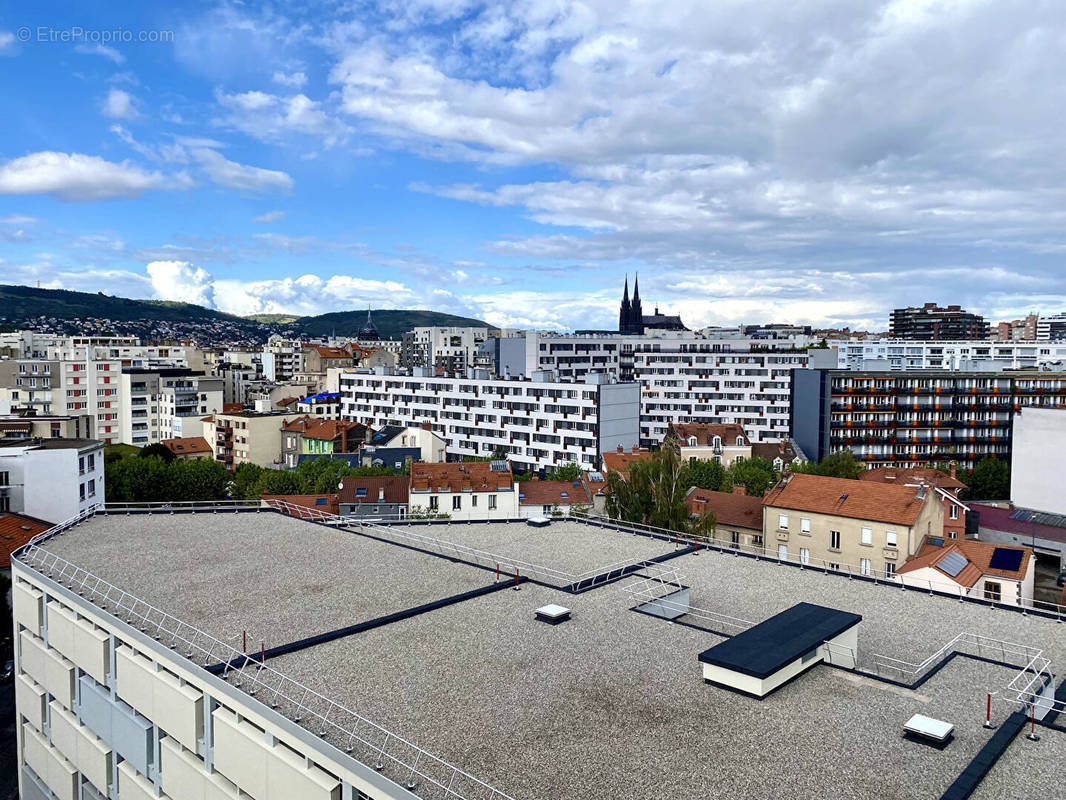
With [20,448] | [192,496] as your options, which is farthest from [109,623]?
[192,496]

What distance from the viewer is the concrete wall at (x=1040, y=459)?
4416 centimetres

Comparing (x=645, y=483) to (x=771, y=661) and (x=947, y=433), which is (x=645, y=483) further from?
(x=947, y=433)

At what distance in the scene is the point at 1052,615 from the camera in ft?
70.1

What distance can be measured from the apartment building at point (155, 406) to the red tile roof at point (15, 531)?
61940 millimetres

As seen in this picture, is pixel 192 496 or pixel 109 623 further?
pixel 192 496

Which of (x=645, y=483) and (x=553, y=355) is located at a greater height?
(x=553, y=355)

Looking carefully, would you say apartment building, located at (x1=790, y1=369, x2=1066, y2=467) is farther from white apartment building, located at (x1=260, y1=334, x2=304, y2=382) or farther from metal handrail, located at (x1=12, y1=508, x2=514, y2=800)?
white apartment building, located at (x1=260, y1=334, x2=304, y2=382)

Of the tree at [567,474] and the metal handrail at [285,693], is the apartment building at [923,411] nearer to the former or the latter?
the tree at [567,474]

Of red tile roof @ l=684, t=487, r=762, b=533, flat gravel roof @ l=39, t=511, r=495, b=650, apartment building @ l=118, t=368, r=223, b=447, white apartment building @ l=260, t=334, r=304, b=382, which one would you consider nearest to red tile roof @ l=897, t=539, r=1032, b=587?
red tile roof @ l=684, t=487, r=762, b=533

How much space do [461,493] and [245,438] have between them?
151 ft

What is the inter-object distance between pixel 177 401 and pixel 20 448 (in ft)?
197

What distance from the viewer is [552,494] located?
207ft

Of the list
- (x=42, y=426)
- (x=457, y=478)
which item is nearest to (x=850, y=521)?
(x=457, y=478)

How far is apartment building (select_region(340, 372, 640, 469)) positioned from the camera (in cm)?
8456
